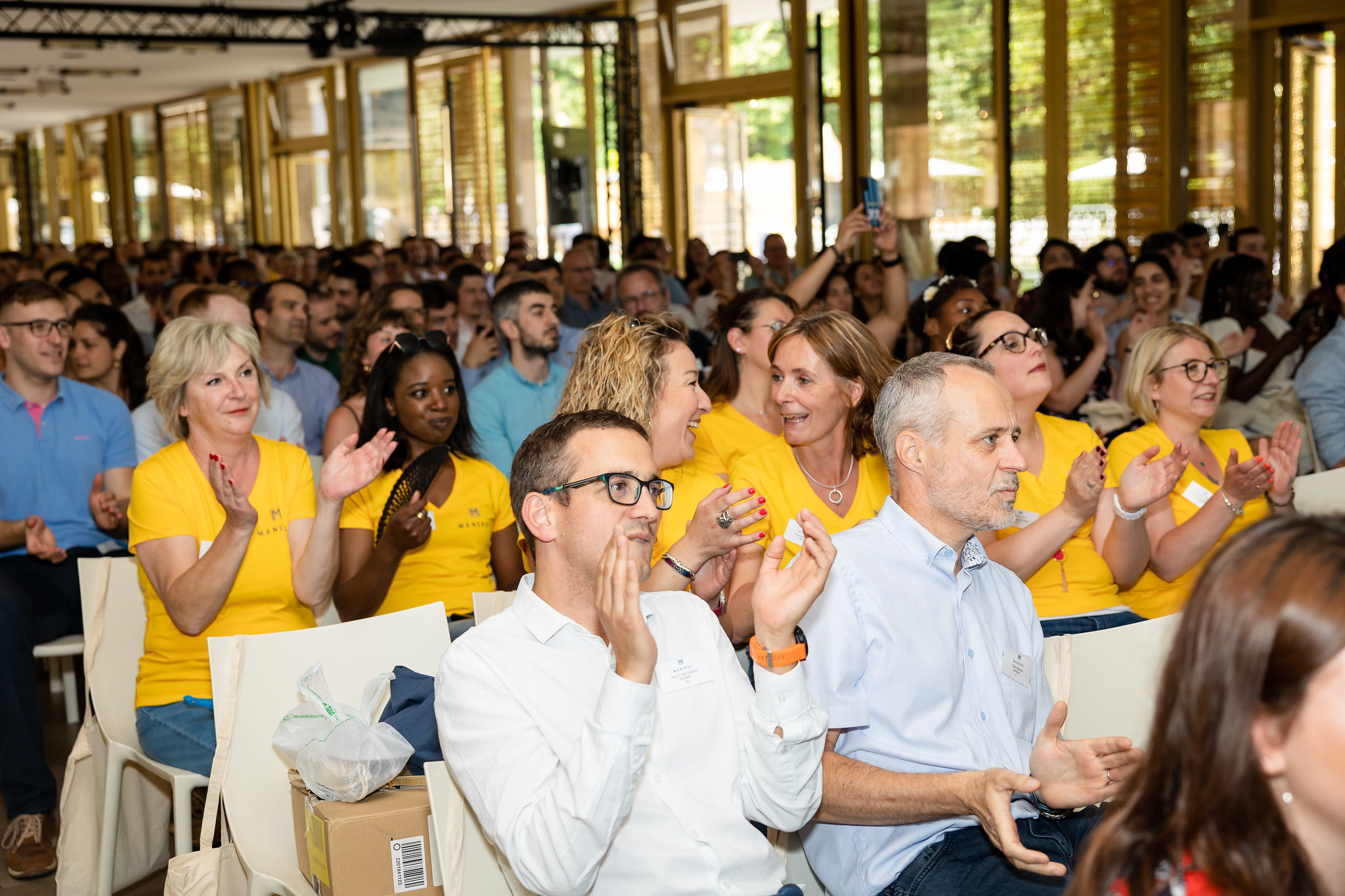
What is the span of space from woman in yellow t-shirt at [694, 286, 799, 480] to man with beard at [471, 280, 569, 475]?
771mm

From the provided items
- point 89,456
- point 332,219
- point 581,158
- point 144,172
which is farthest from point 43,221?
point 89,456

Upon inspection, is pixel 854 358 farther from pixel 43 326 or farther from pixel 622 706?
pixel 43 326

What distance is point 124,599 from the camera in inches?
120

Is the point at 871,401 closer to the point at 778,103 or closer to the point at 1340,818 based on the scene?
the point at 1340,818

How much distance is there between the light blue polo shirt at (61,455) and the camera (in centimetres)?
393

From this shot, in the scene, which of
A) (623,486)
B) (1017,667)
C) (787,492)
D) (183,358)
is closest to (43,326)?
(183,358)

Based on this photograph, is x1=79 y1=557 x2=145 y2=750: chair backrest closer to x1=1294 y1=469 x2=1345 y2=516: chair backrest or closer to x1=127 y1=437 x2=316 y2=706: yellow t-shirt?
x1=127 y1=437 x2=316 y2=706: yellow t-shirt

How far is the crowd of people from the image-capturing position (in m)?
1.16

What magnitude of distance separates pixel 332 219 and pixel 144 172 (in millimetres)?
8334

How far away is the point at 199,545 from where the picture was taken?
2.90m

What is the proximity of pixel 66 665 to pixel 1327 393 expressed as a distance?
4.70 metres

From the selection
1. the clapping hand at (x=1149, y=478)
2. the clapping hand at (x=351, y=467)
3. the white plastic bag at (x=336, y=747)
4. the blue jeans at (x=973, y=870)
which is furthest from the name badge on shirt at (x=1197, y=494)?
the white plastic bag at (x=336, y=747)

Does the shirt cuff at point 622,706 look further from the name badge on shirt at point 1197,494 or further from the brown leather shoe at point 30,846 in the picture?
the brown leather shoe at point 30,846

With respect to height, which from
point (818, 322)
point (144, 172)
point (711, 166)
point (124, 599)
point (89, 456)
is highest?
point (144, 172)
